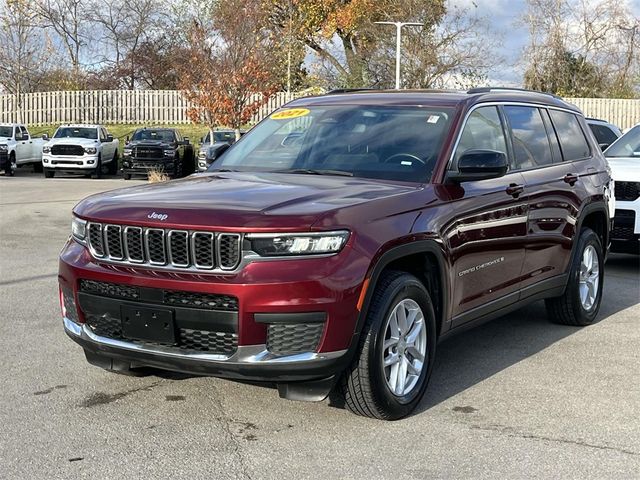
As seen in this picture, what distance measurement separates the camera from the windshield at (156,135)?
89.1 feet

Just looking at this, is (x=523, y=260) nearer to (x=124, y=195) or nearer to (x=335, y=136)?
(x=335, y=136)

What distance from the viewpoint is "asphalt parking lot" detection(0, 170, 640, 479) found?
4184 millimetres

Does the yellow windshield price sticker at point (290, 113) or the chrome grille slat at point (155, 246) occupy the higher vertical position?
the yellow windshield price sticker at point (290, 113)

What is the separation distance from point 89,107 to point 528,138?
38.7m

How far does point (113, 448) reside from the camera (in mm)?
4375

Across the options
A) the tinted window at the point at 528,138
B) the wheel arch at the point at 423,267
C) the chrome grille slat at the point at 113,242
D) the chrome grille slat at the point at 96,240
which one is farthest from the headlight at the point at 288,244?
the tinted window at the point at 528,138

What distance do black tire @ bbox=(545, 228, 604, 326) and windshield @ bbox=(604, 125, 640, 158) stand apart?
3.92 m

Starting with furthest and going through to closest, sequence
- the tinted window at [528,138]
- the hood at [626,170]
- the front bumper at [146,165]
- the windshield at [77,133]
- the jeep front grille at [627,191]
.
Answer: the windshield at [77,133]
the front bumper at [146,165]
the hood at [626,170]
the jeep front grille at [627,191]
the tinted window at [528,138]

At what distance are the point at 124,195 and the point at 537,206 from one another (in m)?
3.05

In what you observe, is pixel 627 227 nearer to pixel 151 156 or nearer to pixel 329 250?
pixel 329 250

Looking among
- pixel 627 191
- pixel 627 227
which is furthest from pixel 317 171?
pixel 627 191

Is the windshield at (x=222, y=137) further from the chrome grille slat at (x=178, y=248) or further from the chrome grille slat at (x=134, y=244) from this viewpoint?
the chrome grille slat at (x=178, y=248)

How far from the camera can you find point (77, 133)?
93.0 feet

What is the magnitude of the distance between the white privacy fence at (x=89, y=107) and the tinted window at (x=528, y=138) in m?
36.1
